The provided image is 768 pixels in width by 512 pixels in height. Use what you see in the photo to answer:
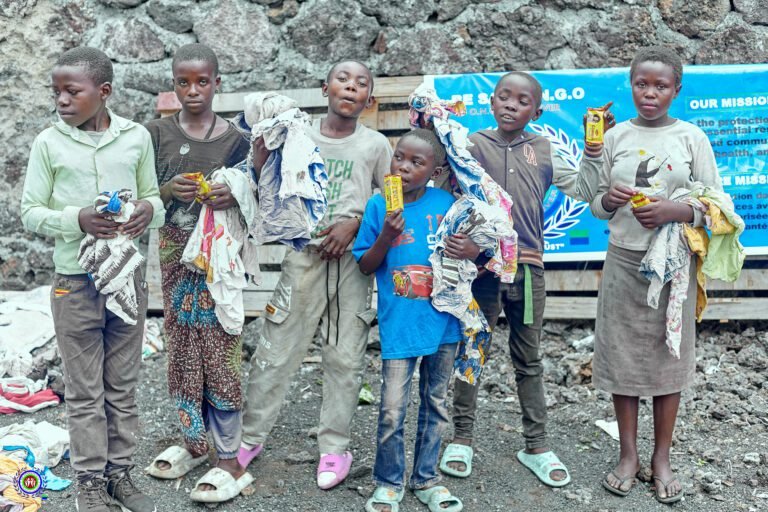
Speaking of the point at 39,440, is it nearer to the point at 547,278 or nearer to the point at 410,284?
the point at 410,284

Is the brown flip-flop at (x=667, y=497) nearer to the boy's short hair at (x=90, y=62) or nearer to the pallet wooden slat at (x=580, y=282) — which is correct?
the pallet wooden slat at (x=580, y=282)

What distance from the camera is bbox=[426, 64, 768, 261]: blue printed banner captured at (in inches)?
197

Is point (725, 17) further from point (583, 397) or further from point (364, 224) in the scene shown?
point (364, 224)

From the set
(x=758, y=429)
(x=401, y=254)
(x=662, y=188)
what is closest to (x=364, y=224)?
(x=401, y=254)

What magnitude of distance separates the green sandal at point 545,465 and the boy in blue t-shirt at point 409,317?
0.51 meters

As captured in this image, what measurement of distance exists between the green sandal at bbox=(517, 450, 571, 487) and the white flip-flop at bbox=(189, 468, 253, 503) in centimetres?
132

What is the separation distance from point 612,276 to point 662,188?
18.1 inches

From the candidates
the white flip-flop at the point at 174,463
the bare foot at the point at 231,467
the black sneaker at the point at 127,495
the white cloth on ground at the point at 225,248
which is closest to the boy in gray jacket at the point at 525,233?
the bare foot at the point at 231,467

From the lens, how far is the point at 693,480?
3.69 meters

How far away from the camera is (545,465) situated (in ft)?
12.2

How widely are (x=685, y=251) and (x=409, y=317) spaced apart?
121 centimetres

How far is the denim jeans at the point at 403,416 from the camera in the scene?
3.31 metres

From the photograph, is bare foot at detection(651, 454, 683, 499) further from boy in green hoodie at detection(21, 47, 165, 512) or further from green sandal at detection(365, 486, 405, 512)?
boy in green hoodie at detection(21, 47, 165, 512)
